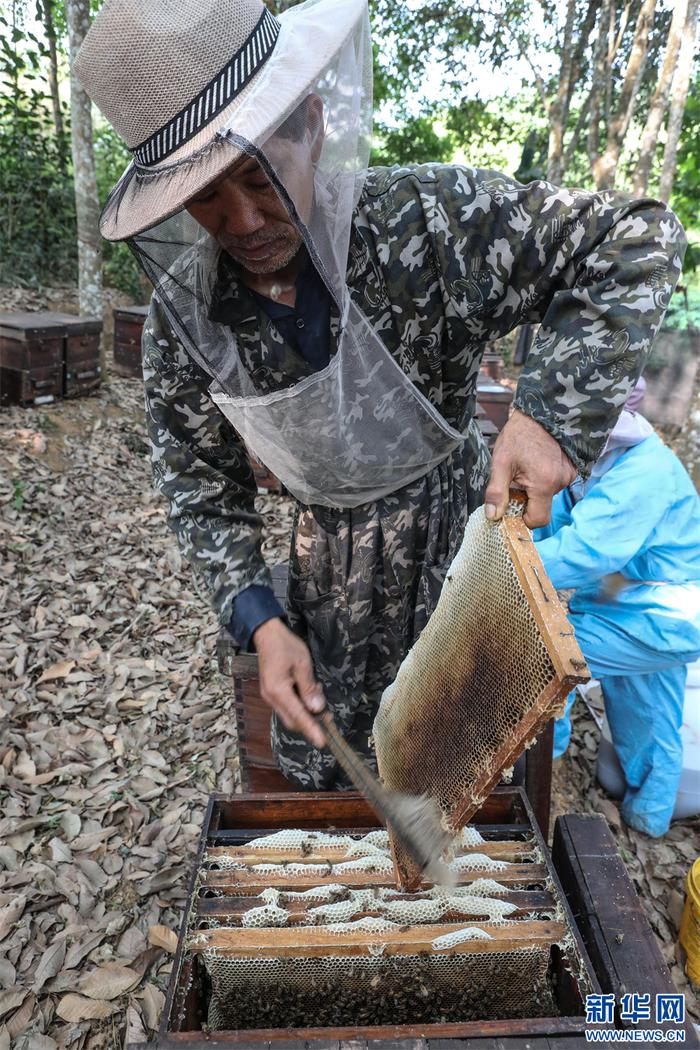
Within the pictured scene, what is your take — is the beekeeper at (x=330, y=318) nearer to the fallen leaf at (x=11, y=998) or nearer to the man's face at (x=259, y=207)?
the man's face at (x=259, y=207)

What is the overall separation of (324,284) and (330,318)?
0.12 metres

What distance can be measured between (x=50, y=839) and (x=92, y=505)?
360 cm

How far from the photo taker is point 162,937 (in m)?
2.69

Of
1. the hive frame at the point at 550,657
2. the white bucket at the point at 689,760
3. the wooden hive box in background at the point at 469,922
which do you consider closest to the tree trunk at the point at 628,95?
the white bucket at the point at 689,760

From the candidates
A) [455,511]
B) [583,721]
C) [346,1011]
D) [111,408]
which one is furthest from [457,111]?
[346,1011]

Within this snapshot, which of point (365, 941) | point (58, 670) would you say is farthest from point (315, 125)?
point (58, 670)

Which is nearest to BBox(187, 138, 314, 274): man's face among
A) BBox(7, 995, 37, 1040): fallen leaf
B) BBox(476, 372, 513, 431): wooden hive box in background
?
BBox(7, 995, 37, 1040): fallen leaf

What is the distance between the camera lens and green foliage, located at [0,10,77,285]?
34.7ft

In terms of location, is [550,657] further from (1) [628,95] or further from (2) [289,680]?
(1) [628,95]

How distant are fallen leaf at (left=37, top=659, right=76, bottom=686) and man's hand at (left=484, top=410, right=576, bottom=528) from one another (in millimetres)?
3428

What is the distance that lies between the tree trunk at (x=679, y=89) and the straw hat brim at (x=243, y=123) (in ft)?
28.3

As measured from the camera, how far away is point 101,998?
8.13ft

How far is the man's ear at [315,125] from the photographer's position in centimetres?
156

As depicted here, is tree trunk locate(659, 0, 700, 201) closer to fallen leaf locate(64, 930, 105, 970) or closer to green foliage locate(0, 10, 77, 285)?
green foliage locate(0, 10, 77, 285)
